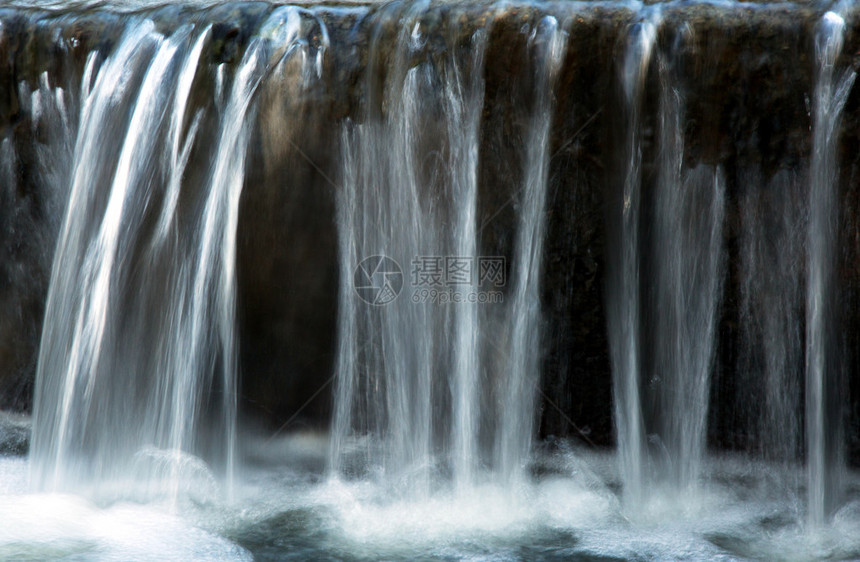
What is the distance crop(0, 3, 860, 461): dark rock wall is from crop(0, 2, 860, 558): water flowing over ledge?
13 millimetres

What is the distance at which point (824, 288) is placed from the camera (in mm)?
3562

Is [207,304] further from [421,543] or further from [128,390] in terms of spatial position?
[421,543]

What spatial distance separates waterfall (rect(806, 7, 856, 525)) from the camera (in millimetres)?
3389

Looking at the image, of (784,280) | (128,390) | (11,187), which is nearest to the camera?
(784,280)

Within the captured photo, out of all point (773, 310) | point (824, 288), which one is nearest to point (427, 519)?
point (773, 310)

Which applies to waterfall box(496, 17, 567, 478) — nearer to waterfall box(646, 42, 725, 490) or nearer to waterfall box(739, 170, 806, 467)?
waterfall box(646, 42, 725, 490)

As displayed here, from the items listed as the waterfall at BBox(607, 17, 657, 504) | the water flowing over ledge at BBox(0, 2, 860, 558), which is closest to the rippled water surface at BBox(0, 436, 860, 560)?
the water flowing over ledge at BBox(0, 2, 860, 558)

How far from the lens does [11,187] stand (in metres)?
4.44

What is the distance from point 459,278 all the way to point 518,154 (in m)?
0.59

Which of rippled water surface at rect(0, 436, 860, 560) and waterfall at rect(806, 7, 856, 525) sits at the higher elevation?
waterfall at rect(806, 7, 856, 525)

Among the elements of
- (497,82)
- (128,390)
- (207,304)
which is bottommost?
(128,390)

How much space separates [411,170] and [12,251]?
7.29ft

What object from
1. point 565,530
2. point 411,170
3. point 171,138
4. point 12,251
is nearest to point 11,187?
point 12,251

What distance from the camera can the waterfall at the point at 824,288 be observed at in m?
3.39
